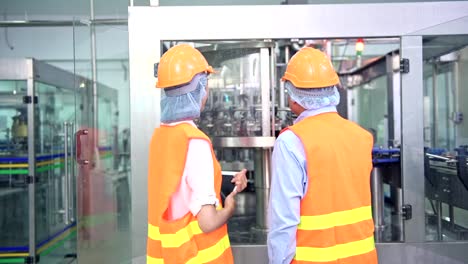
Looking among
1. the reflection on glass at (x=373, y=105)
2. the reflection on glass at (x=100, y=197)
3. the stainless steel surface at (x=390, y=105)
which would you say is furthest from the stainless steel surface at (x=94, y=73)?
the reflection on glass at (x=373, y=105)

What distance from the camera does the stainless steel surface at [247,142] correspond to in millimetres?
2566

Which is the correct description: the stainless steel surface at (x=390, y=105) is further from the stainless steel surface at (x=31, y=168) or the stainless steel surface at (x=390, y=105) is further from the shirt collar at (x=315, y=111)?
the stainless steel surface at (x=31, y=168)

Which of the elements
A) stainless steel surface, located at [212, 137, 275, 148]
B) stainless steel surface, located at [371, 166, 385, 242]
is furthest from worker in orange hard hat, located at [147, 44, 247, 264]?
stainless steel surface, located at [371, 166, 385, 242]

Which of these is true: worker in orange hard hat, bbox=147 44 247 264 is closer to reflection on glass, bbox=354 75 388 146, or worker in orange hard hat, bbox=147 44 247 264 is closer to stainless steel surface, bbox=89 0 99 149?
stainless steel surface, bbox=89 0 99 149

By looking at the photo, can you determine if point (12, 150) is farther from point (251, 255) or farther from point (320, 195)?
point (320, 195)

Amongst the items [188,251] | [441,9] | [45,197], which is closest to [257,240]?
[188,251]

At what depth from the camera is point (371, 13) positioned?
2.37 m

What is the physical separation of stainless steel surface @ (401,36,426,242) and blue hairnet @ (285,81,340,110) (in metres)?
1.02

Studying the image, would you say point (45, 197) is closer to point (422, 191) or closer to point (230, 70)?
point (230, 70)

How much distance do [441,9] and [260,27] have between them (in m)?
1.05

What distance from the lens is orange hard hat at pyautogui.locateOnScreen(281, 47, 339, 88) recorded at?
153 cm

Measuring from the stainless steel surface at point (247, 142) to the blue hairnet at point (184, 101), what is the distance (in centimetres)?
106

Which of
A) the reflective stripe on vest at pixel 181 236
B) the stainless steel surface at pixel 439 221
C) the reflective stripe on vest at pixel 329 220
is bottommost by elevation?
the stainless steel surface at pixel 439 221

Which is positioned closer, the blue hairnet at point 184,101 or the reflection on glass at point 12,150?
the blue hairnet at point 184,101
